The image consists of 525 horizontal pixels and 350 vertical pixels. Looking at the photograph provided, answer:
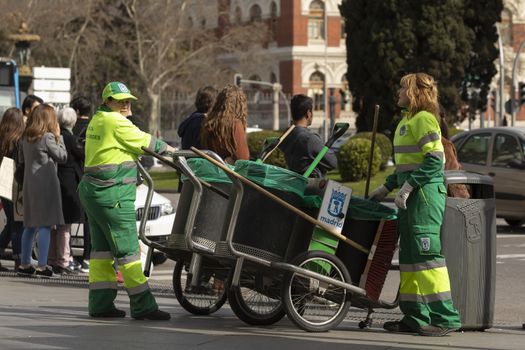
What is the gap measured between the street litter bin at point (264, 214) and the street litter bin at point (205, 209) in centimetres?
25

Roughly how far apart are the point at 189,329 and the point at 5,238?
6271 mm

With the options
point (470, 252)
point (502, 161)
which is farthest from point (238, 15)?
point (470, 252)

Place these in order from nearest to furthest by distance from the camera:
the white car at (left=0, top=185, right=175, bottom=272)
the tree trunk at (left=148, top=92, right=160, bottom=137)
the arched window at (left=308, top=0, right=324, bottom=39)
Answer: the white car at (left=0, top=185, right=175, bottom=272) < the tree trunk at (left=148, top=92, right=160, bottom=137) < the arched window at (left=308, top=0, right=324, bottom=39)

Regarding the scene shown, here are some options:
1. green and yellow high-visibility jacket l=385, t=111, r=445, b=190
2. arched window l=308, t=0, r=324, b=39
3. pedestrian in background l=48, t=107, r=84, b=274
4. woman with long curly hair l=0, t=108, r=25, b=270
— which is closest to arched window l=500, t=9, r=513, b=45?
arched window l=308, t=0, r=324, b=39

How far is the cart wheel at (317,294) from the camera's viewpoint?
999cm

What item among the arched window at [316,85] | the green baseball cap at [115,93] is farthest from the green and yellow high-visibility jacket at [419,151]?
the arched window at [316,85]

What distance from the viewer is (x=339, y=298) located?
10164 mm

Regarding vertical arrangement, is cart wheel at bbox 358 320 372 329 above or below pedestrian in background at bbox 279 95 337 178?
below

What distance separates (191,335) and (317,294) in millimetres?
959

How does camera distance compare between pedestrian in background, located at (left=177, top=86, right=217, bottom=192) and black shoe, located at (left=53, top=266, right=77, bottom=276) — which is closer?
pedestrian in background, located at (left=177, top=86, right=217, bottom=192)

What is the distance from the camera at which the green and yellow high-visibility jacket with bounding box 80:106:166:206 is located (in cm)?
1083

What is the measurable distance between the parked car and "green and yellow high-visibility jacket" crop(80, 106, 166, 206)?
11.4m

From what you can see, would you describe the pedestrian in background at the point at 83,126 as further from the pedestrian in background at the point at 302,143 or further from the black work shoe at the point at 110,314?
the black work shoe at the point at 110,314

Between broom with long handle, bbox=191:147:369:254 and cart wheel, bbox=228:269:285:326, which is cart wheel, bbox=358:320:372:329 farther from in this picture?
broom with long handle, bbox=191:147:369:254
